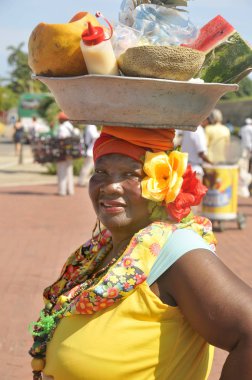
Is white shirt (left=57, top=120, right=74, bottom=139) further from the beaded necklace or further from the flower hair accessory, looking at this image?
the flower hair accessory

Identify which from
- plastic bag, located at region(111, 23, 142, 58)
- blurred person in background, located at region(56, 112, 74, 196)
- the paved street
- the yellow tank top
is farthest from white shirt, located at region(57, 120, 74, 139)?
the yellow tank top

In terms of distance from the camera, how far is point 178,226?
7.93 feet

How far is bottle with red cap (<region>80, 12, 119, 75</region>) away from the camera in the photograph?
2.26 m

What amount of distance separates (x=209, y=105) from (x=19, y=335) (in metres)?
4.01

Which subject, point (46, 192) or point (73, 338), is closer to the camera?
point (73, 338)

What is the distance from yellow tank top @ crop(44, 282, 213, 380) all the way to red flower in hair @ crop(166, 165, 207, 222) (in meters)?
0.30

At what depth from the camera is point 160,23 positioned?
239 cm

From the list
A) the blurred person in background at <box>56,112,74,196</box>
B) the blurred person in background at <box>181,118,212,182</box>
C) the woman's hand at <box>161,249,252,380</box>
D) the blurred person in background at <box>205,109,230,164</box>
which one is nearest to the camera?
the woman's hand at <box>161,249,252,380</box>

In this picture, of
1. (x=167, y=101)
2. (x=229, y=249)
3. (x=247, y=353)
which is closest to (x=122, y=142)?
(x=167, y=101)

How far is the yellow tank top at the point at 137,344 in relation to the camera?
228 centimetres

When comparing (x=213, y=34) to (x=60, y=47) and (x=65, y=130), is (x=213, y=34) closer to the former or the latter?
(x=60, y=47)

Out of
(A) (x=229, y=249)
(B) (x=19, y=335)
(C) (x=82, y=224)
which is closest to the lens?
(B) (x=19, y=335)

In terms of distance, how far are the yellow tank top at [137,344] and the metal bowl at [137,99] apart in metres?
0.56

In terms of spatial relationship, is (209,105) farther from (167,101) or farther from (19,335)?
(19,335)
